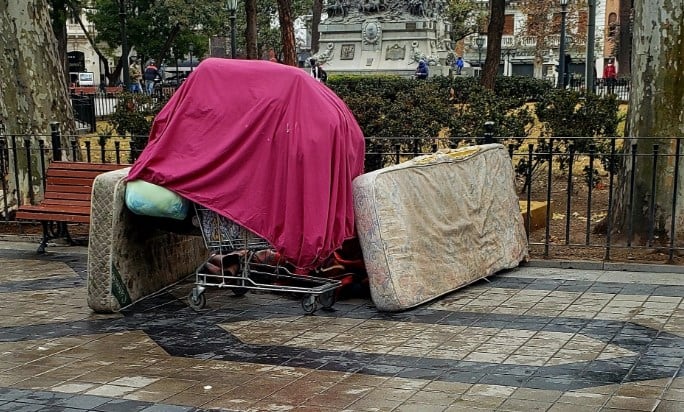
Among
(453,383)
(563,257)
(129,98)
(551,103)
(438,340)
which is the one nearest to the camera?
(453,383)

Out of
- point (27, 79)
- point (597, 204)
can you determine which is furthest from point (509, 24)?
point (27, 79)

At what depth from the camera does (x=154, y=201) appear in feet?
21.0

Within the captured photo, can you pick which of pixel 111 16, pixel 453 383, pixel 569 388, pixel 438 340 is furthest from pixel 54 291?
pixel 111 16

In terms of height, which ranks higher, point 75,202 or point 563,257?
point 75,202

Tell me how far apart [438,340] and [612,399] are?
147 cm

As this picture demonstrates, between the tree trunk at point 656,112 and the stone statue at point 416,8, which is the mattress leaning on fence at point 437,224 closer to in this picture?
the tree trunk at point 656,112

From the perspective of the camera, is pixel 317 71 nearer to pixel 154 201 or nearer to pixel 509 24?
pixel 154 201

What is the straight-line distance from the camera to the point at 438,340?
5863 mm

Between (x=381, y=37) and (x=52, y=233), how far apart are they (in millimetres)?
24259

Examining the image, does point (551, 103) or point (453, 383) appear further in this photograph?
point (551, 103)

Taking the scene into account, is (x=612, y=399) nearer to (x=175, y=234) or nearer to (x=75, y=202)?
(x=175, y=234)

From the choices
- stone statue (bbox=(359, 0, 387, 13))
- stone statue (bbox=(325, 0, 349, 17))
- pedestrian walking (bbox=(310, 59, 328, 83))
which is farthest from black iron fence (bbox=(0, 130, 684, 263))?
stone statue (bbox=(325, 0, 349, 17))

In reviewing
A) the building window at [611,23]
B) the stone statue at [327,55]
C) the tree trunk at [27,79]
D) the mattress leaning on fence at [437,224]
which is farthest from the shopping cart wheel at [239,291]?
the building window at [611,23]

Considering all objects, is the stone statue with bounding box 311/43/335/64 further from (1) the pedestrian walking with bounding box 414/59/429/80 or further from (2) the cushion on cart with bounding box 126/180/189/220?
(2) the cushion on cart with bounding box 126/180/189/220
